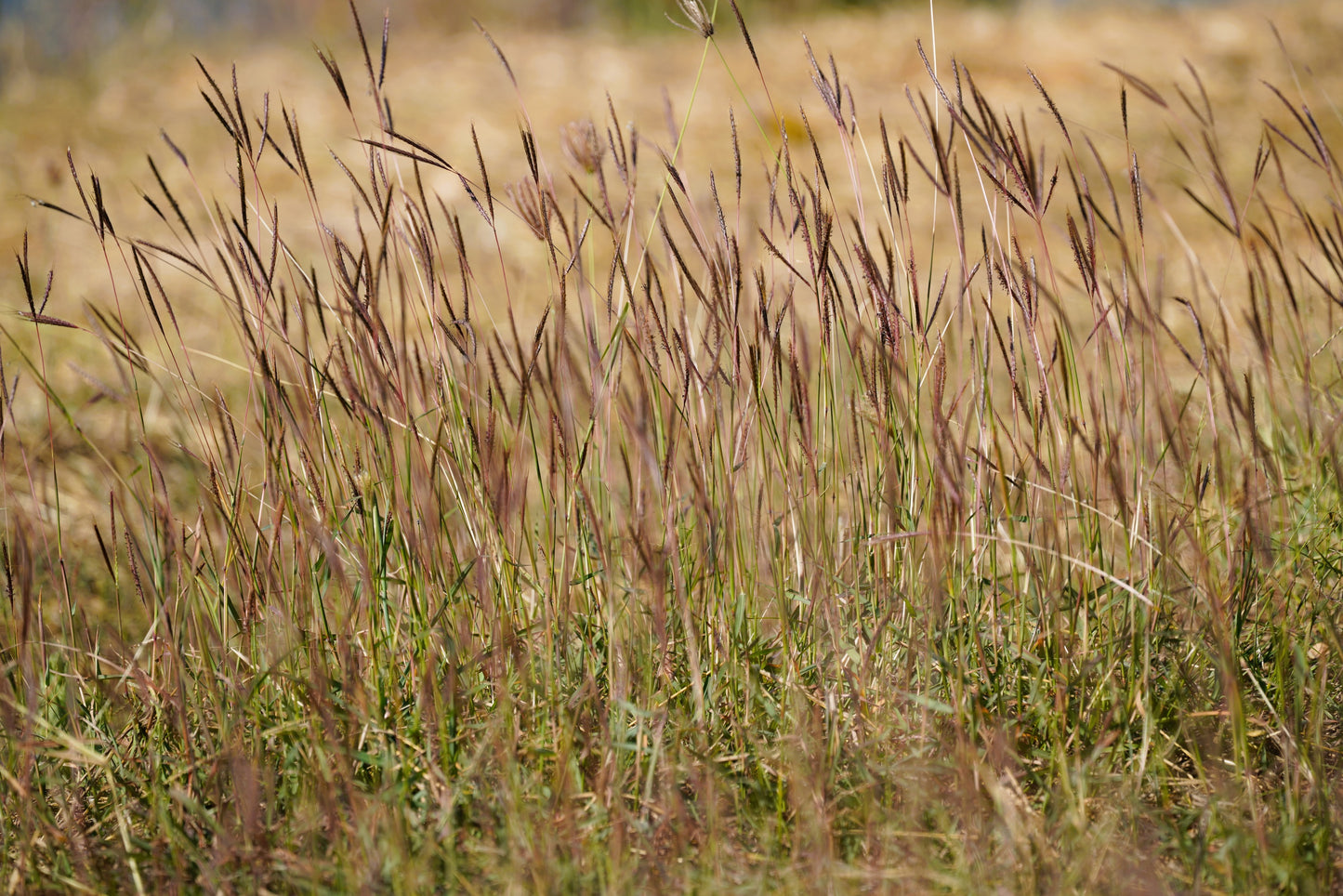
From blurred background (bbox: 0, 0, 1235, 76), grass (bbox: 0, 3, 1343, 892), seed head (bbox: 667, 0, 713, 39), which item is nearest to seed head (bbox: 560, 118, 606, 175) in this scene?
grass (bbox: 0, 3, 1343, 892)

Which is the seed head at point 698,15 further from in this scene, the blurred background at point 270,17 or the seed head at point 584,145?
the blurred background at point 270,17

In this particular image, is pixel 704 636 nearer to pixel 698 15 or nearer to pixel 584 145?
pixel 584 145

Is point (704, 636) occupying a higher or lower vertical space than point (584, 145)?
lower

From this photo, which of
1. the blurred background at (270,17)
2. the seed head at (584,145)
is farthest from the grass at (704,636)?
the blurred background at (270,17)

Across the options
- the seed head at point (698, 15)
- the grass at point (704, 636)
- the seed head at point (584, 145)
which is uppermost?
the seed head at point (698, 15)

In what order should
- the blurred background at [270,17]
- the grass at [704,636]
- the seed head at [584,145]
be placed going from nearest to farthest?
1. the grass at [704,636]
2. the seed head at [584,145]
3. the blurred background at [270,17]

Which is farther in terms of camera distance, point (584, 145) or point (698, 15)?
point (584, 145)

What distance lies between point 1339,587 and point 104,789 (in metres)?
1.53

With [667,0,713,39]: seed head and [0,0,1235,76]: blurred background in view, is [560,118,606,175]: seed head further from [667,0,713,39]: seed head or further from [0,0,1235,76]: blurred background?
[0,0,1235,76]: blurred background

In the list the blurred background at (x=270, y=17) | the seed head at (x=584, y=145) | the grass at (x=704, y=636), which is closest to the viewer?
the grass at (x=704, y=636)

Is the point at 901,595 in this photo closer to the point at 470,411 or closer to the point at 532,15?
the point at 470,411

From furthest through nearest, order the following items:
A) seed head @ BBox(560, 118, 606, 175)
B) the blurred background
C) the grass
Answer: the blurred background, seed head @ BBox(560, 118, 606, 175), the grass

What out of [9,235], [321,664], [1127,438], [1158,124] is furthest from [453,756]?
[1158,124]

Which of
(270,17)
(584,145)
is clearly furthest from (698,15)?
(270,17)
